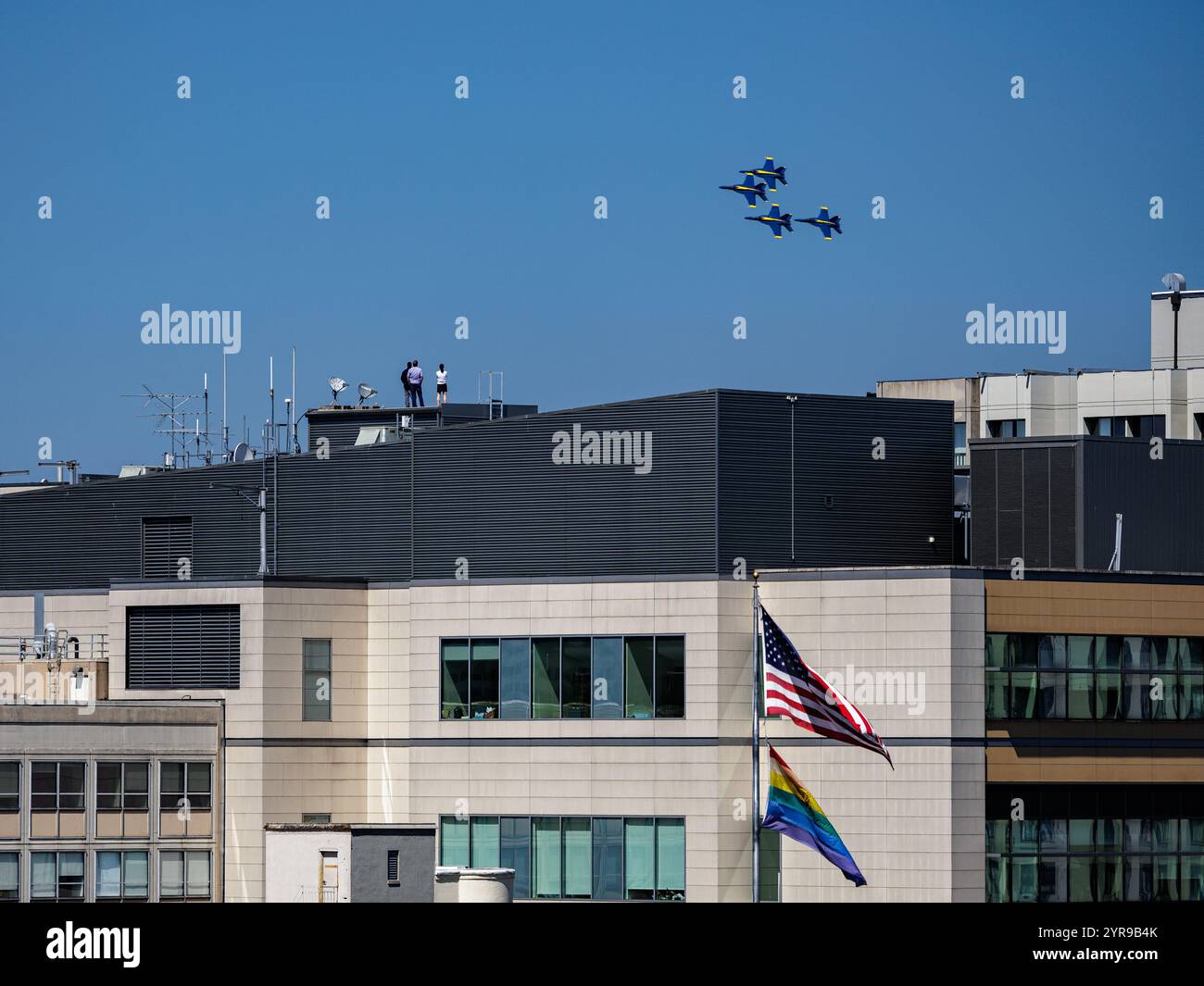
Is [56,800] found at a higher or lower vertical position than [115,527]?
lower

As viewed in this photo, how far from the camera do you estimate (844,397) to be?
56938mm

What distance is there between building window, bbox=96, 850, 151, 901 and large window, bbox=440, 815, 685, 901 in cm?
879

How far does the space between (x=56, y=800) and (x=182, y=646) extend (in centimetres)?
574

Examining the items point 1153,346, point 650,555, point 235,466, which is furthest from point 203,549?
point 1153,346

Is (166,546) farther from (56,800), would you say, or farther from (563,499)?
(563,499)

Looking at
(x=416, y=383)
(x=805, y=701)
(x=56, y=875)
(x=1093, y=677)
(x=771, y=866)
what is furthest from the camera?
(x=416, y=383)

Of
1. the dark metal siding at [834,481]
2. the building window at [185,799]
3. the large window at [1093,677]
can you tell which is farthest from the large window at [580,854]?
the large window at [1093,677]

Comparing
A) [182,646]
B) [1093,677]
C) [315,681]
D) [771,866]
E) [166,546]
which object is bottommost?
[771,866]

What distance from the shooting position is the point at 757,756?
51.2 m

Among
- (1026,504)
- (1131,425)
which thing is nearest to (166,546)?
(1026,504)

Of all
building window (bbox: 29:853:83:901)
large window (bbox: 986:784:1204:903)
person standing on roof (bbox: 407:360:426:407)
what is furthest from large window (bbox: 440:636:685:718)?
person standing on roof (bbox: 407:360:426:407)

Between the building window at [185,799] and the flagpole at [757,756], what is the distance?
16.3m
